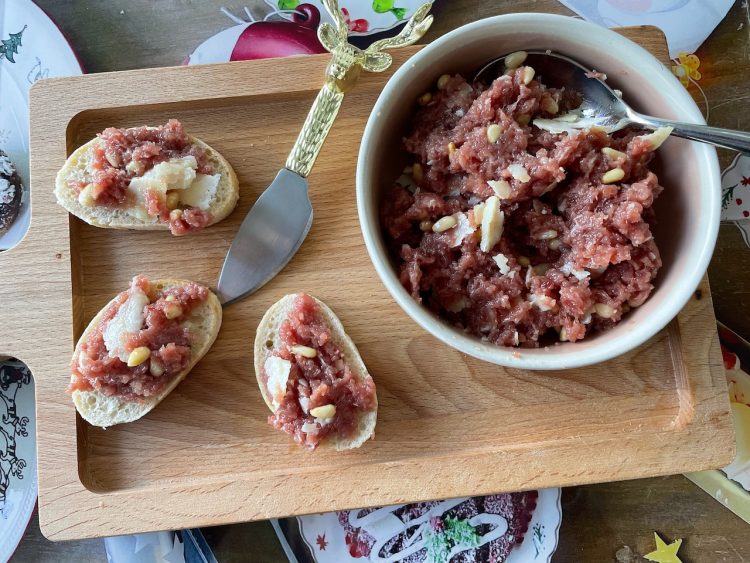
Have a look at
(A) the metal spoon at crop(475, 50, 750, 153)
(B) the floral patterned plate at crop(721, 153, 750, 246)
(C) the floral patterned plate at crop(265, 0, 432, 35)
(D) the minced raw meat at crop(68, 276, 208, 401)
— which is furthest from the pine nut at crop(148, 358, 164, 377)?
(B) the floral patterned plate at crop(721, 153, 750, 246)

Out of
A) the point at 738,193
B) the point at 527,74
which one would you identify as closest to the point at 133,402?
the point at 527,74

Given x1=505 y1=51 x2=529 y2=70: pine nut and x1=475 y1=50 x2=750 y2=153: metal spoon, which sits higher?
x1=505 y1=51 x2=529 y2=70: pine nut

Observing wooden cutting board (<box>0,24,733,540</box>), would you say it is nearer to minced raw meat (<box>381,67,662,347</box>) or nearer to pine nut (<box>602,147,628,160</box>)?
minced raw meat (<box>381,67,662,347</box>)

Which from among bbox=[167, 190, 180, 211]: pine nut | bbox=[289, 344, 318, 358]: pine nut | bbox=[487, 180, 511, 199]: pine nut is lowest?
bbox=[289, 344, 318, 358]: pine nut

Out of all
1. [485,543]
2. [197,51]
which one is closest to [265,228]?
[197,51]

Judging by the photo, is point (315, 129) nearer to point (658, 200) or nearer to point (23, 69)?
point (658, 200)
